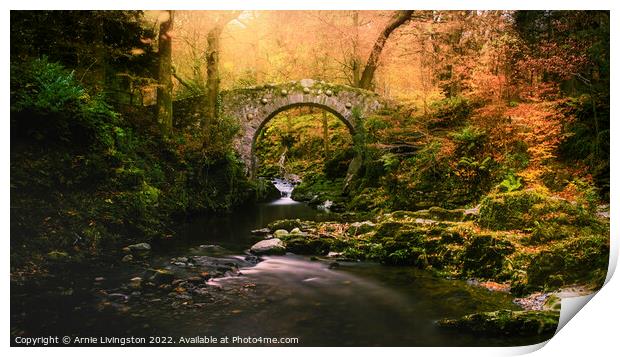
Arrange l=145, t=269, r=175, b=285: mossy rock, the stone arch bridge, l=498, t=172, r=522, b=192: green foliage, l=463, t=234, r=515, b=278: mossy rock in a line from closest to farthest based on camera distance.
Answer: l=145, t=269, r=175, b=285: mossy rock < l=463, t=234, r=515, b=278: mossy rock < l=498, t=172, r=522, b=192: green foliage < the stone arch bridge

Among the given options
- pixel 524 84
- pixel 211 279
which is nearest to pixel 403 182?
pixel 524 84

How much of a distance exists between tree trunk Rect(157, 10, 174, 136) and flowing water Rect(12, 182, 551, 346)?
218 cm

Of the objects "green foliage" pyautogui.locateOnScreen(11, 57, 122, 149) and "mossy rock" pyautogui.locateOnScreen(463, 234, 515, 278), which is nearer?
"green foliage" pyautogui.locateOnScreen(11, 57, 122, 149)

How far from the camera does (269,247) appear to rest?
5.20 metres

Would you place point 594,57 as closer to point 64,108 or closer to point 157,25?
point 157,25

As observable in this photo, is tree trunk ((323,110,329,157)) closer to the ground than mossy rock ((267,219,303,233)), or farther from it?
farther from it

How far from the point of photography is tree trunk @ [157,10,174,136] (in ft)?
16.0

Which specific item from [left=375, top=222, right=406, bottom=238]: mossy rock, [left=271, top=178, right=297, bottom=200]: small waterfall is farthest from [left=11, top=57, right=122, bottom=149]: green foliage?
[left=271, top=178, right=297, bottom=200]: small waterfall

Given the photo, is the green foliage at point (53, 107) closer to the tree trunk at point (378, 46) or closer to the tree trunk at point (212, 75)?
the tree trunk at point (212, 75)

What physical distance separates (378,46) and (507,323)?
4.14 metres

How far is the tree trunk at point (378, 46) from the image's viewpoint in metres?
5.34

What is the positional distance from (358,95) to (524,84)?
3169 mm

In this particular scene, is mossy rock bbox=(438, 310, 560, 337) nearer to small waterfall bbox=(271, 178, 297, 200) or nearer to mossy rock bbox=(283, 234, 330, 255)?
mossy rock bbox=(283, 234, 330, 255)

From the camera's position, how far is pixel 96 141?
485cm
